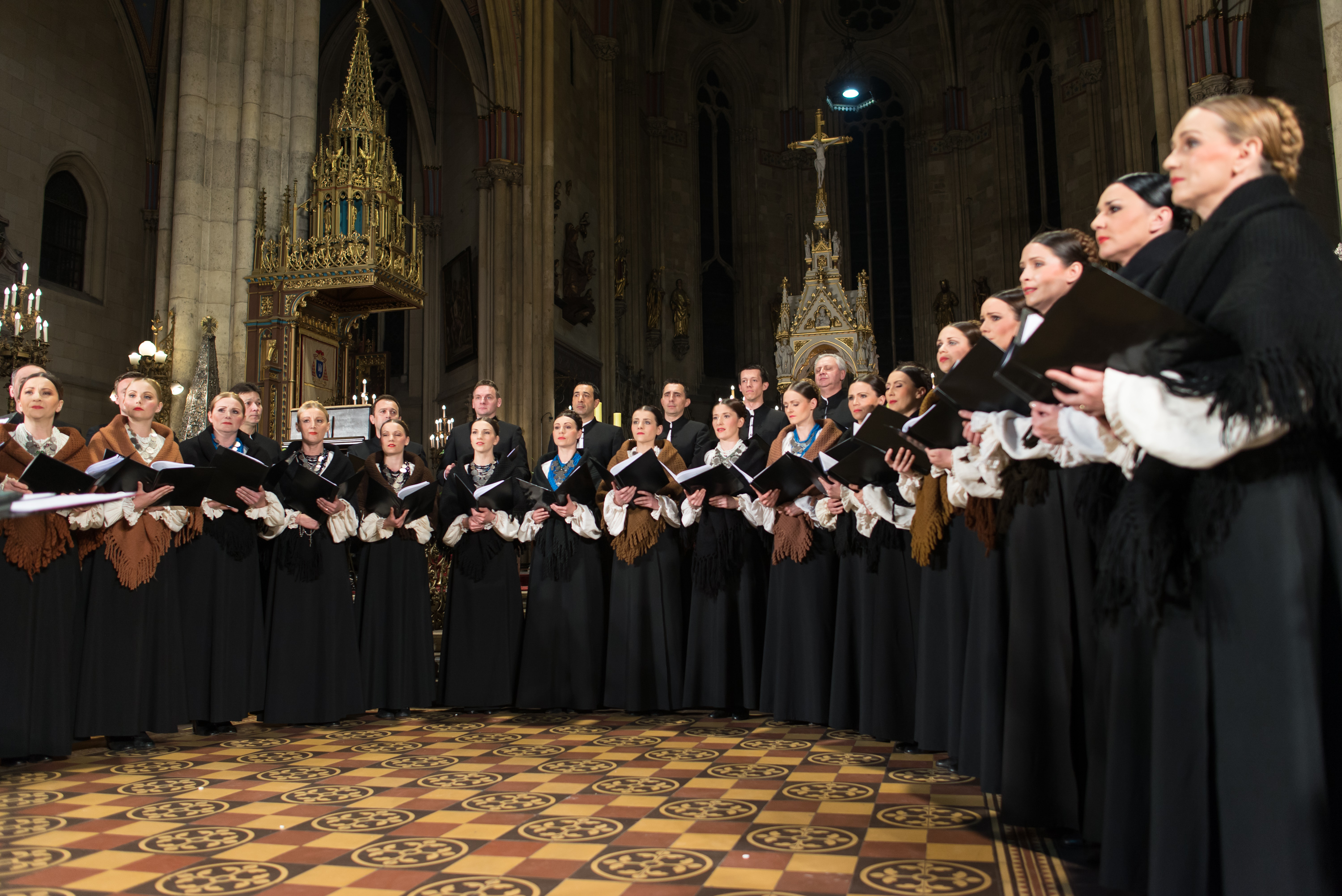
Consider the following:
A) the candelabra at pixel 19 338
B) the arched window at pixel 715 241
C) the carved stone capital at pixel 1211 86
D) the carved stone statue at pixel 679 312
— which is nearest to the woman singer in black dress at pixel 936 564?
the candelabra at pixel 19 338

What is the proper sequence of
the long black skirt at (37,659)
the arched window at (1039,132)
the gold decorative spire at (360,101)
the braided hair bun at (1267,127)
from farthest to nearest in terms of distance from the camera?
the arched window at (1039,132)
the gold decorative spire at (360,101)
the long black skirt at (37,659)
the braided hair bun at (1267,127)

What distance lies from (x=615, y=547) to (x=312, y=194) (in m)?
5.54

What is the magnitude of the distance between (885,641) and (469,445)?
9.74 ft

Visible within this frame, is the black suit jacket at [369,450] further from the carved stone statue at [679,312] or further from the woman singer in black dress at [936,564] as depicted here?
the carved stone statue at [679,312]

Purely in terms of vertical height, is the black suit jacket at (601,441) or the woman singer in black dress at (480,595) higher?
the black suit jacket at (601,441)

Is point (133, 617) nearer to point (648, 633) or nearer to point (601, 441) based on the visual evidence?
point (648, 633)

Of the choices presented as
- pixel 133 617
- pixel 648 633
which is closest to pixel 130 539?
pixel 133 617

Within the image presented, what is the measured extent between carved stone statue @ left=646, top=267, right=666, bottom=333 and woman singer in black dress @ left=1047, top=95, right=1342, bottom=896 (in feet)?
57.0

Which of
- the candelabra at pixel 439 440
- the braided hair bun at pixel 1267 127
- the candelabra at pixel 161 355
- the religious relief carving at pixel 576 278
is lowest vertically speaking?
the braided hair bun at pixel 1267 127

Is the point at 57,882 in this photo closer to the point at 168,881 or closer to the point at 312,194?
the point at 168,881

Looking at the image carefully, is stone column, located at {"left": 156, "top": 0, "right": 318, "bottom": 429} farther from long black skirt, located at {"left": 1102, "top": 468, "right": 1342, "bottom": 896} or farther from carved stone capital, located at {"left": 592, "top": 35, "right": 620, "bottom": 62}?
carved stone capital, located at {"left": 592, "top": 35, "right": 620, "bottom": 62}

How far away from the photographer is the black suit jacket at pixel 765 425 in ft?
19.1

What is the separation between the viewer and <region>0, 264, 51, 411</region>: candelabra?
920 centimetres

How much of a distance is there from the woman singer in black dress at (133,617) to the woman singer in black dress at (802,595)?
288 cm
